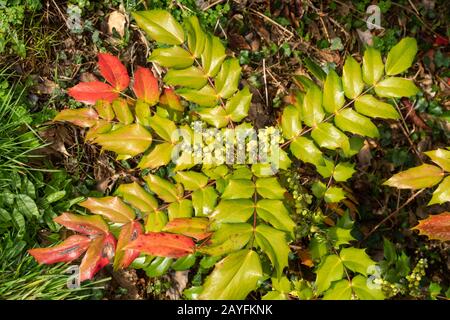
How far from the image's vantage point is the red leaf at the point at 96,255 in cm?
153

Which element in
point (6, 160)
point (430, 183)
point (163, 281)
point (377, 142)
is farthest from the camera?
point (377, 142)

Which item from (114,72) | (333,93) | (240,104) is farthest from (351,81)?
(114,72)

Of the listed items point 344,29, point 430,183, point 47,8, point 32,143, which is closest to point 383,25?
point 344,29

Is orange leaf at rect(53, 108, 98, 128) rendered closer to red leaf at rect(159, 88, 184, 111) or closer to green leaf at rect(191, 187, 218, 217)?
red leaf at rect(159, 88, 184, 111)

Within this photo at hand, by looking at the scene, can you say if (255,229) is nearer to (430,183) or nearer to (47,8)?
(430,183)

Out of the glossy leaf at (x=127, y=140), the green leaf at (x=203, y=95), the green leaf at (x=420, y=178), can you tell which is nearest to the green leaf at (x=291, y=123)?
the green leaf at (x=203, y=95)

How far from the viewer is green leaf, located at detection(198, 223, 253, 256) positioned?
1372 millimetres

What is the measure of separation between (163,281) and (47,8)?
56.0 inches

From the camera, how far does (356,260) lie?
166 cm

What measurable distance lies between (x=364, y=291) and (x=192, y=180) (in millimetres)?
663

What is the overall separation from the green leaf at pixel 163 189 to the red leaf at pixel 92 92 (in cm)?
35

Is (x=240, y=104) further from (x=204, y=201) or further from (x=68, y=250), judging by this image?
(x=68, y=250)

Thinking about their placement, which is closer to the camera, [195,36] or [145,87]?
[195,36]

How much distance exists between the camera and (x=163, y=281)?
2.28m
